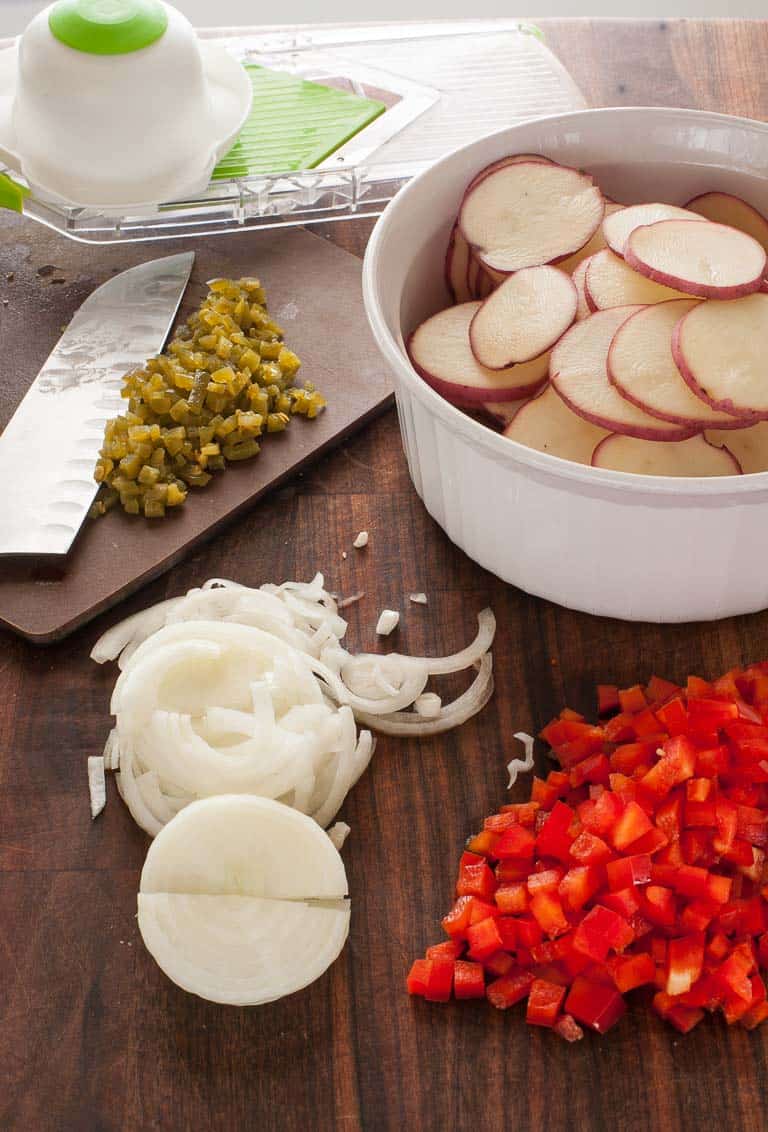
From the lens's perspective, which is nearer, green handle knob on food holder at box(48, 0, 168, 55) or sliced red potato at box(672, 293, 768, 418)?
sliced red potato at box(672, 293, 768, 418)

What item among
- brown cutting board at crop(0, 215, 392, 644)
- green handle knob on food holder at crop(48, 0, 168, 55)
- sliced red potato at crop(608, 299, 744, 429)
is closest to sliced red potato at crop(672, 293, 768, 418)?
sliced red potato at crop(608, 299, 744, 429)

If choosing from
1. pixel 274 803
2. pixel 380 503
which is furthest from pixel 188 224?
pixel 274 803

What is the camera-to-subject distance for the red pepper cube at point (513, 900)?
1.52 metres

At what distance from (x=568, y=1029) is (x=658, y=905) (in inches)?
7.4

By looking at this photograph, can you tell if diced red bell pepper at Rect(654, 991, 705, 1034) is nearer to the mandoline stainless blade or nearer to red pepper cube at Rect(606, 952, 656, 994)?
red pepper cube at Rect(606, 952, 656, 994)

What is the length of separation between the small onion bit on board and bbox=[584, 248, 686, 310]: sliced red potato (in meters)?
0.53

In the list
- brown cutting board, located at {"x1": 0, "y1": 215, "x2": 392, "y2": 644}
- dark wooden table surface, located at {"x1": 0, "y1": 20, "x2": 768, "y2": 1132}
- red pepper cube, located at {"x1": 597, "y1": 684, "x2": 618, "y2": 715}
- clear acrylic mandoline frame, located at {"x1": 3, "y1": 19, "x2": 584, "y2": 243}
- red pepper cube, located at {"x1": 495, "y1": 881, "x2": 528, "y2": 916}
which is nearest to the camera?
dark wooden table surface, located at {"x1": 0, "y1": 20, "x2": 768, "y2": 1132}

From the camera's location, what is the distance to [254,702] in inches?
64.5

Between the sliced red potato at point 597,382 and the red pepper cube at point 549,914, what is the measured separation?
0.63 metres

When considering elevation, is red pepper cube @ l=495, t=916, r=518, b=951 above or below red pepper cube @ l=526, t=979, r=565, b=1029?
above

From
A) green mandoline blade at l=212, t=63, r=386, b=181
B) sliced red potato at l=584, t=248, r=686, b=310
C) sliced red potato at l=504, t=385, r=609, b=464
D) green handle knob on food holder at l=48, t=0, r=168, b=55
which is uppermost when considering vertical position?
green handle knob on food holder at l=48, t=0, r=168, b=55

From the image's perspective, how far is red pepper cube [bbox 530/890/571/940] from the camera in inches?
58.4

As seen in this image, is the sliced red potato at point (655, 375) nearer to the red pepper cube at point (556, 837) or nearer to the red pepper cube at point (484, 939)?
the red pepper cube at point (556, 837)

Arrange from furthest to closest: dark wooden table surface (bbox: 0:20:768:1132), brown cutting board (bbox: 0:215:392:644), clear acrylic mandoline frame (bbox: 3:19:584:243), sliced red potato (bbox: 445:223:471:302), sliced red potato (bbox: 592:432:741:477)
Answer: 1. clear acrylic mandoline frame (bbox: 3:19:584:243)
2. sliced red potato (bbox: 445:223:471:302)
3. brown cutting board (bbox: 0:215:392:644)
4. sliced red potato (bbox: 592:432:741:477)
5. dark wooden table surface (bbox: 0:20:768:1132)
